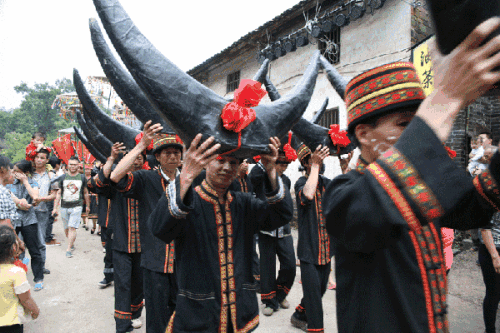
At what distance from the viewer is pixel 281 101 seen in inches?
73.5

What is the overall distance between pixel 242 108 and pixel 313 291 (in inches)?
102

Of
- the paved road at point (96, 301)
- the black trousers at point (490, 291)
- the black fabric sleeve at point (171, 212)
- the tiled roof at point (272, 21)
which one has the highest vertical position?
the tiled roof at point (272, 21)

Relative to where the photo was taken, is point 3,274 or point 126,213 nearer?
point 3,274

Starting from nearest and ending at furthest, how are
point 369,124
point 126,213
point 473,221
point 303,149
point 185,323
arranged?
point 473,221 < point 369,124 < point 185,323 < point 126,213 < point 303,149

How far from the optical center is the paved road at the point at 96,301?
3.89 metres

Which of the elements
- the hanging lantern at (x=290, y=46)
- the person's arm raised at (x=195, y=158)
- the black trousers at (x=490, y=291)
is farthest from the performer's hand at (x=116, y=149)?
the hanging lantern at (x=290, y=46)

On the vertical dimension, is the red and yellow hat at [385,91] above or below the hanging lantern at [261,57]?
below

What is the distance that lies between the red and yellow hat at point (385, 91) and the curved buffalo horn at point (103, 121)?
230 cm

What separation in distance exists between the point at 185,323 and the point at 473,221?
1750 millimetres

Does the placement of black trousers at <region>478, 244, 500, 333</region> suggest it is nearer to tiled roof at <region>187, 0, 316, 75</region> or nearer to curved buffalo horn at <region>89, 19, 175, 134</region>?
curved buffalo horn at <region>89, 19, 175, 134</region>

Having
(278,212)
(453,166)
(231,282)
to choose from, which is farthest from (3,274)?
(453,166)

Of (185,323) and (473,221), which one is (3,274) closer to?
(185,323)

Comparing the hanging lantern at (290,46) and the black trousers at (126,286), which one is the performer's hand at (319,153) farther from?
the hanging lantern at (290,46)

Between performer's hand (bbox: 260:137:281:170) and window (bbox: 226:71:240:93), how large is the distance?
11719 mm
